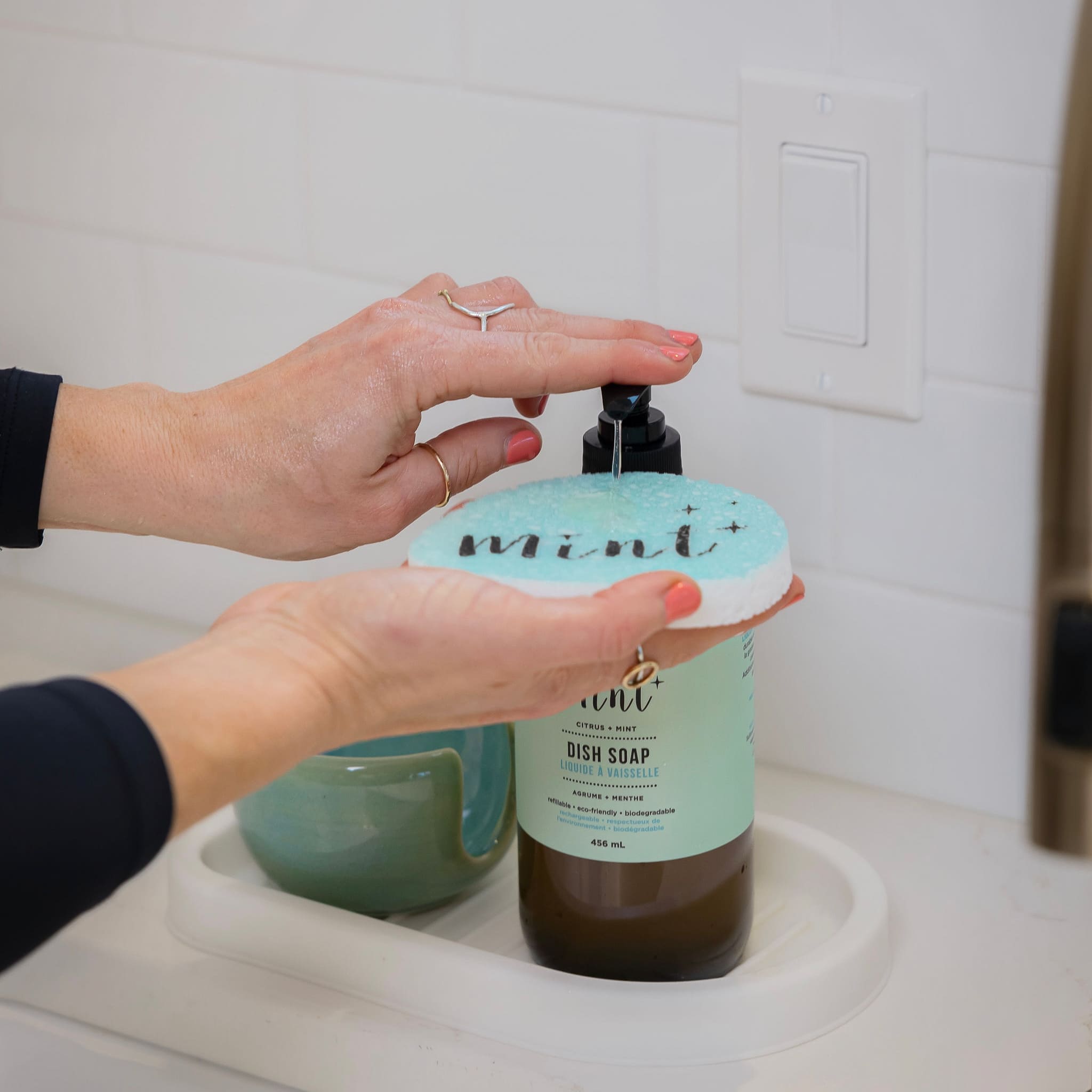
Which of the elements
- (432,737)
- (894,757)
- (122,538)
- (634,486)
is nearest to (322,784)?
(432,737)

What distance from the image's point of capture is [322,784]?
0.68m

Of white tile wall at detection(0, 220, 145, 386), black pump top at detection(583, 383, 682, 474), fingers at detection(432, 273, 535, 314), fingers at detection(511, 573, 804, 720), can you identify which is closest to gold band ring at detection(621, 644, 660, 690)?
fingers at detection(511, 573, 804, 720)

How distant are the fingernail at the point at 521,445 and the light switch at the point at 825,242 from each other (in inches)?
5.7

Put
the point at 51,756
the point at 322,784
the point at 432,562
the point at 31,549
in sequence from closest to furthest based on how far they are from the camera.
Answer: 1. the point at 51,756
2. the point at 432,562
3. the point at 322,784
4. the point at 31,549

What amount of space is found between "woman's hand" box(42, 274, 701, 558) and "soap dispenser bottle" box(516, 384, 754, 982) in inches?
1.8

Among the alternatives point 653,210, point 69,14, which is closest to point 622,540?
point 653,210

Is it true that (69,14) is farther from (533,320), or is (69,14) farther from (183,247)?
(533,320)

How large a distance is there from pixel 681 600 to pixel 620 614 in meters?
0.03

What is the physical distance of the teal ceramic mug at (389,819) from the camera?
68 centimetres

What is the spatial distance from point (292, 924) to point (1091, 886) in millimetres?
402

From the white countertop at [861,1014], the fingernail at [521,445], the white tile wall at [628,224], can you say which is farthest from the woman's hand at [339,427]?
the white countertop at [861,1014]

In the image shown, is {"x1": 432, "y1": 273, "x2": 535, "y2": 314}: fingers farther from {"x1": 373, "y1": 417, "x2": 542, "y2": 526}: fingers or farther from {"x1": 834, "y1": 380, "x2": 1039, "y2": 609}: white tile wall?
{"x1": 834, "y1": 380, "x2": 1039, "y2": 609}: white tile wall

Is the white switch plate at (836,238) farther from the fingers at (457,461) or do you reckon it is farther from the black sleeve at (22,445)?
the black sleeve at (22,445)

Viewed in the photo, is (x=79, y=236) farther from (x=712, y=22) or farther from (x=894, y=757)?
(x=894, y=757)
